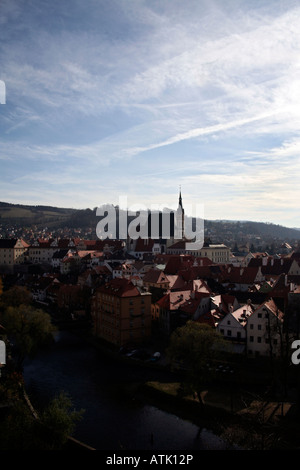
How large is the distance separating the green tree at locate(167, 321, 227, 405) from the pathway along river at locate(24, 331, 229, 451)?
205 cm

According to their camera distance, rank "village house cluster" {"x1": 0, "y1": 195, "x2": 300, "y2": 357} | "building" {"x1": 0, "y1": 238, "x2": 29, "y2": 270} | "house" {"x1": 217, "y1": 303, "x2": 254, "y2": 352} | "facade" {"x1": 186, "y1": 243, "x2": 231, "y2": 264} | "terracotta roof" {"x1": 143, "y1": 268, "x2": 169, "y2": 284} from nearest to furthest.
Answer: "village house cluster" {"x1": 0, "y1": 195, "x2": 300, "y2": 357}
"house" {"x1": 217, "y1": 303, "x2": 254, "y2": 352}
"terracotta roof" {"x1": 143, "y1": 268, "x2": 169, "y2": 284}
"building" {"x1": 0, "y1": 238, "x2": 29, "y2": 270}
"facade" {"x1": 186, "y1": 243, "x2": 231, "y2": 264}

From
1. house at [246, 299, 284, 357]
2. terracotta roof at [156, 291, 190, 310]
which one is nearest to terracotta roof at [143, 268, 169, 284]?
terracotta roof at [156, 291, 190, 310]

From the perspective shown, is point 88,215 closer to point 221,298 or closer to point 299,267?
point 299,267

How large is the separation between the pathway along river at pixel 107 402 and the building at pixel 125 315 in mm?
2284

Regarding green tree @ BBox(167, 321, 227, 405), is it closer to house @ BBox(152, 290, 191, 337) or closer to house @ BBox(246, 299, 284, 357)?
house @ BBox(246, 299, 284, 357)

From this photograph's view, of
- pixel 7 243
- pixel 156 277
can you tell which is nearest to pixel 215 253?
pixel 7 243

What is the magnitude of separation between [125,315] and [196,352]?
1196 centimetres

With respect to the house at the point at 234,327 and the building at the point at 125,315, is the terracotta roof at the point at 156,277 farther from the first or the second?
the house at the point at 234,327

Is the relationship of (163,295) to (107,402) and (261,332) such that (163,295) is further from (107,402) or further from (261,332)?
(107,402)

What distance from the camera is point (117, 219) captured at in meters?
149

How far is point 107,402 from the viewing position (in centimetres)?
2312

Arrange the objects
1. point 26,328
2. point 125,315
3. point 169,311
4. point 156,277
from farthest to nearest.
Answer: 1. point 156,277
2. point 169,311
3. point 125,315
4. point 26,328

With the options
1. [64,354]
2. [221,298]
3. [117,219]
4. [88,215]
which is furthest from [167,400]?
[88,215]

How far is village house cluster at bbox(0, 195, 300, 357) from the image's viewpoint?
28.7m
